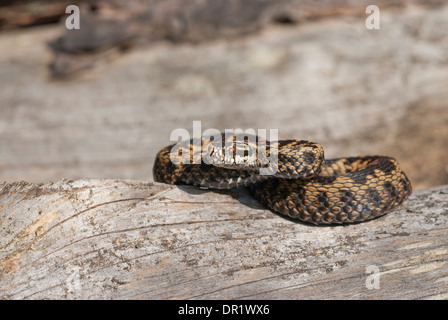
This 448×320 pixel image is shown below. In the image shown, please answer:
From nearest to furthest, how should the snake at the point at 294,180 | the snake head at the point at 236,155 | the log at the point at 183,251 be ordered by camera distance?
the log at the point at 183,251 < the snake head at the point at 236,155 < the snake at the point at 294,180

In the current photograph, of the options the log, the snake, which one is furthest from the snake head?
the log

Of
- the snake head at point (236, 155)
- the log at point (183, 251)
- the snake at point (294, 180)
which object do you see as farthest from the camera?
the snake at point (294, 180)

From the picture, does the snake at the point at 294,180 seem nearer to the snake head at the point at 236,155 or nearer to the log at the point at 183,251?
the snake head at the point at 236,155

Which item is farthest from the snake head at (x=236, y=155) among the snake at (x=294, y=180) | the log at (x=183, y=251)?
the log at (x=183, y=251)

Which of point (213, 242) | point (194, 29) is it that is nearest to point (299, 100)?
point (194, 29)

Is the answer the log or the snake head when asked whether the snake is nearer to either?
the snake head
